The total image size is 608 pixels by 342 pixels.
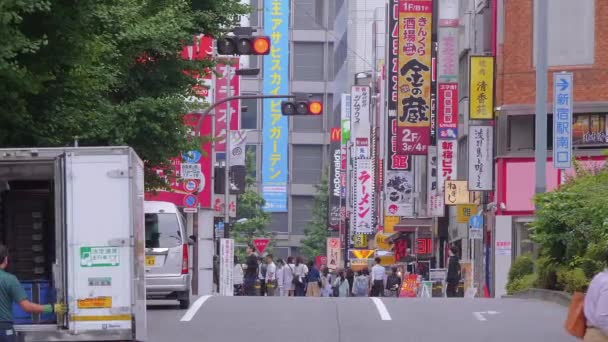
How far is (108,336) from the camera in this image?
1585 cm

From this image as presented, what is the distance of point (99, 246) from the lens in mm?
15805

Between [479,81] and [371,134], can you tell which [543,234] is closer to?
[479,81]

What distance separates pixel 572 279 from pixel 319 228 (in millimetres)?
77868

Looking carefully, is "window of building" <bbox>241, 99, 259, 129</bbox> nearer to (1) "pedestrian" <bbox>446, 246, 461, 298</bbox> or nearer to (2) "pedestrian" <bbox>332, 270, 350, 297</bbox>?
(2) "pedestrian" <bbox>332, 270, 350, 297</bbox>

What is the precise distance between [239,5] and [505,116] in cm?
1945

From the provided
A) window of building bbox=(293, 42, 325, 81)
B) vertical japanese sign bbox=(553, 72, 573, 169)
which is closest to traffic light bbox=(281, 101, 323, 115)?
vertical japanese sign bbox=(553, 72, 573, 169)

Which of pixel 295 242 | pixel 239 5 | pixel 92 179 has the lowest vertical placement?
pixel 295 242

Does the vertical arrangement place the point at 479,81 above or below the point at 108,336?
above

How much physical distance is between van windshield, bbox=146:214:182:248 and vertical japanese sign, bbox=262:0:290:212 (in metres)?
75.4

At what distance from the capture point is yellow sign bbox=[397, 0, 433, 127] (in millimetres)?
49469

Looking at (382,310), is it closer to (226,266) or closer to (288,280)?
(226,266)

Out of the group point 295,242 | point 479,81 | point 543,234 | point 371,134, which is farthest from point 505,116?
point 295,242

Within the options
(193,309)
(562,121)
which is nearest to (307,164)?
(562,121)

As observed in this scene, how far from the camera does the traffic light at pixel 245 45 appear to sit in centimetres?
2275
